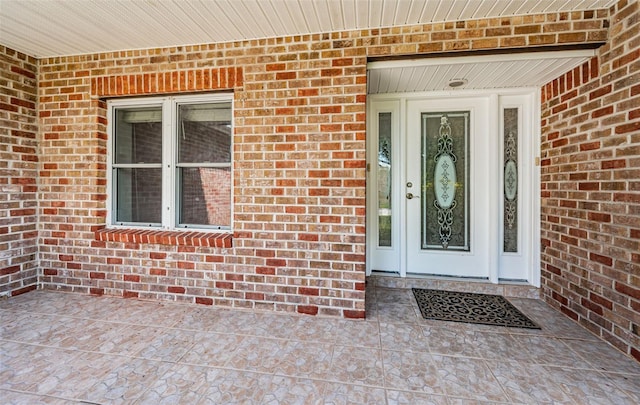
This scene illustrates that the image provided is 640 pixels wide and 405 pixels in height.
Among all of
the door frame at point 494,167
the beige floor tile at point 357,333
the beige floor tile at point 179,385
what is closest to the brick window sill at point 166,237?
the beige floor tile at point 179,385

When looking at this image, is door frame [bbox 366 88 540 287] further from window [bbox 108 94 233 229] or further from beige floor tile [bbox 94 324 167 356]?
beige floor tile [bbox 94 324 167 356]

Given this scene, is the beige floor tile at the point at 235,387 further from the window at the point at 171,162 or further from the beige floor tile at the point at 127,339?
the window at the point at 171,162

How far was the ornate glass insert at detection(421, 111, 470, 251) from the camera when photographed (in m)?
3.13

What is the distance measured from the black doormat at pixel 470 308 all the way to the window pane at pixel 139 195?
286 cm

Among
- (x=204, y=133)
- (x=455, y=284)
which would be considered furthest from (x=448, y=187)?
(x=204, y=133)

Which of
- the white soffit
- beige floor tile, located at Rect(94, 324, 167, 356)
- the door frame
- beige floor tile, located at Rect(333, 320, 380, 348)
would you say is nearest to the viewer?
beige floor tile, located at Rect(94, 324, 167, 356)

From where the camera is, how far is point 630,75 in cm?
192

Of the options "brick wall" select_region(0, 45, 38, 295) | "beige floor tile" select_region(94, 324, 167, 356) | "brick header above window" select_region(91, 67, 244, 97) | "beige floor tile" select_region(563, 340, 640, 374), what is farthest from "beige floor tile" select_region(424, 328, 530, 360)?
"brick wall" select_region(0, 45, 38, 295)

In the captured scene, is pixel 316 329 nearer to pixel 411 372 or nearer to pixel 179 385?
pixel 411 372

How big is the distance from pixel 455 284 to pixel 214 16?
337cm

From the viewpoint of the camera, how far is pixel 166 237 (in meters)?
2.74

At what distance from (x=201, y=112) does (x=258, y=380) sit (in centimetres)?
248

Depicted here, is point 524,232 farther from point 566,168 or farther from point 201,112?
point 201,112

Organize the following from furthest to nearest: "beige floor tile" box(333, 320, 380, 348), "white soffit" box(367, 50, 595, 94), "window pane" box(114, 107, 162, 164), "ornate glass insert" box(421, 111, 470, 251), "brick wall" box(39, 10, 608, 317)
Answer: "ornate glass insert" box(421, 111, 470, 251)
"window pane" box(114, 107, 162, 164)
"brick wall" box(39, 10, 608, 317)
"white soffit" box(367, 50, 595, 94)
"beige floor tile" box(333, 320, 380, 348)
